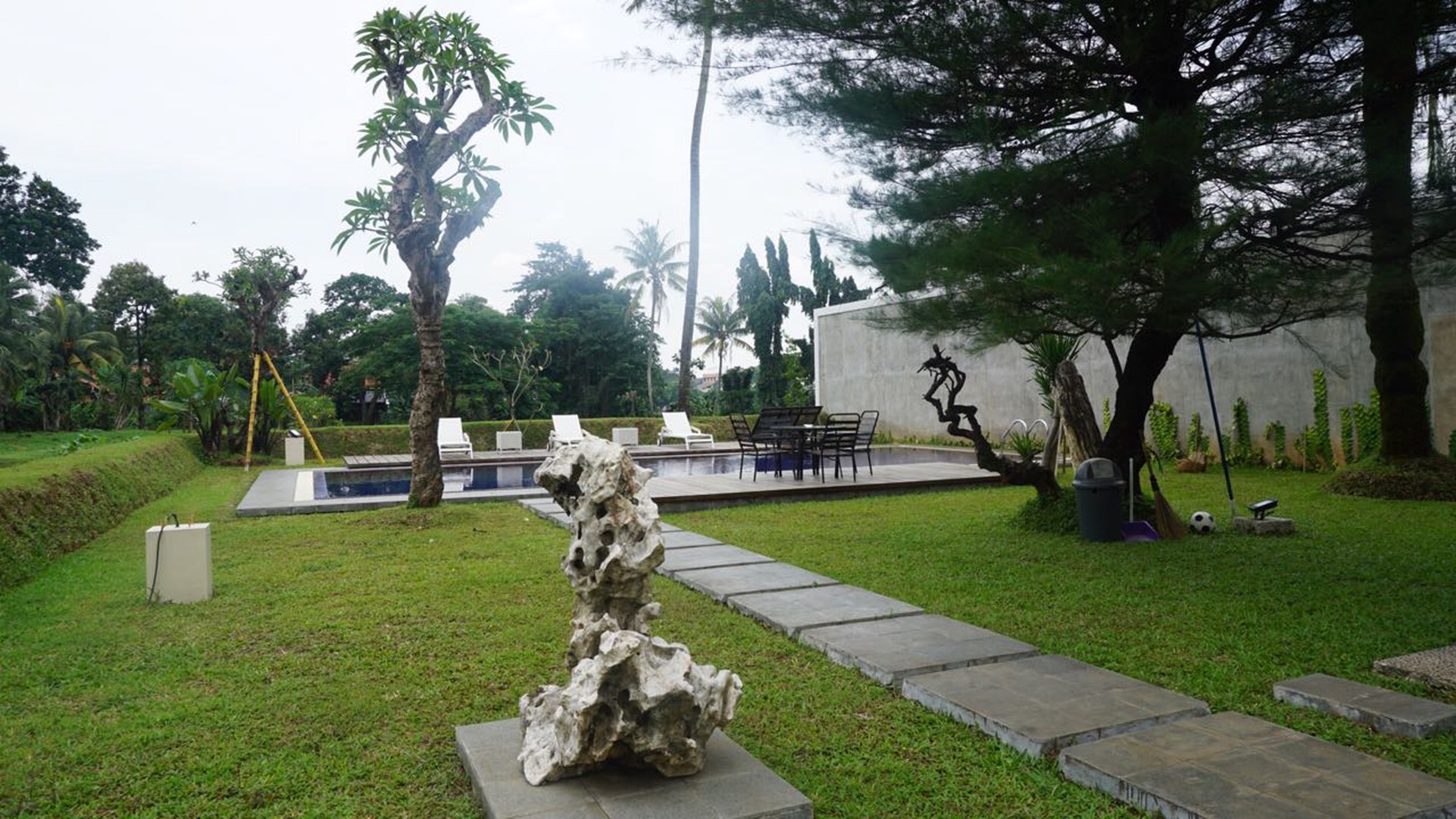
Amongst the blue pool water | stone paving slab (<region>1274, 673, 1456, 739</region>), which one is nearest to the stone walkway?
stone paving slab (<region>1274, 673, 1456, 739</region>)

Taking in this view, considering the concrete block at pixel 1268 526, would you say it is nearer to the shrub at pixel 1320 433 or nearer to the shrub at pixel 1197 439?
the shrub at pixel 1320 433

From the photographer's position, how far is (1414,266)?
486cm

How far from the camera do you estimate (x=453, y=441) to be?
51.3 ft

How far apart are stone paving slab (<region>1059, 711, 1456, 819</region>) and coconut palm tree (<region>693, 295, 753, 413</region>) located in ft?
97.9

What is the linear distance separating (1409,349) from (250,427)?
16.0 metres

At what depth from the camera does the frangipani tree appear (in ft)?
25.0

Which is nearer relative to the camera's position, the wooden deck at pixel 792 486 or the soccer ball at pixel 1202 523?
the soccer ball at pixel 1202 523

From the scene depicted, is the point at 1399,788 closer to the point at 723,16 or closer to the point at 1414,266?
the point at 1414,266

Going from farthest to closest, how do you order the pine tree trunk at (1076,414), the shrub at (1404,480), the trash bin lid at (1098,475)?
the shrub at (1404,480), the pine tree trunk at (1076,414), the trash bin lid at (1098,475)

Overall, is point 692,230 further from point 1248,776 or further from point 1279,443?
point 1248,776

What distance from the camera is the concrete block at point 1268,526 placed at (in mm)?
6539

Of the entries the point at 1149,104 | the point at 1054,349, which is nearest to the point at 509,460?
the point at 1054,349

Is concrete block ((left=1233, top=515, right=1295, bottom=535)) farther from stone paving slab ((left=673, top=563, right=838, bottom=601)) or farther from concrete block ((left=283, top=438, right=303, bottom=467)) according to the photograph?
concrete block ((left=283, top=438, right=303, bottom=467))

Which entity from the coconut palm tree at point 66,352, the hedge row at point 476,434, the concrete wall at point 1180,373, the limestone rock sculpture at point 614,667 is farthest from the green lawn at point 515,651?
the coconut palm tree at point 66,352
